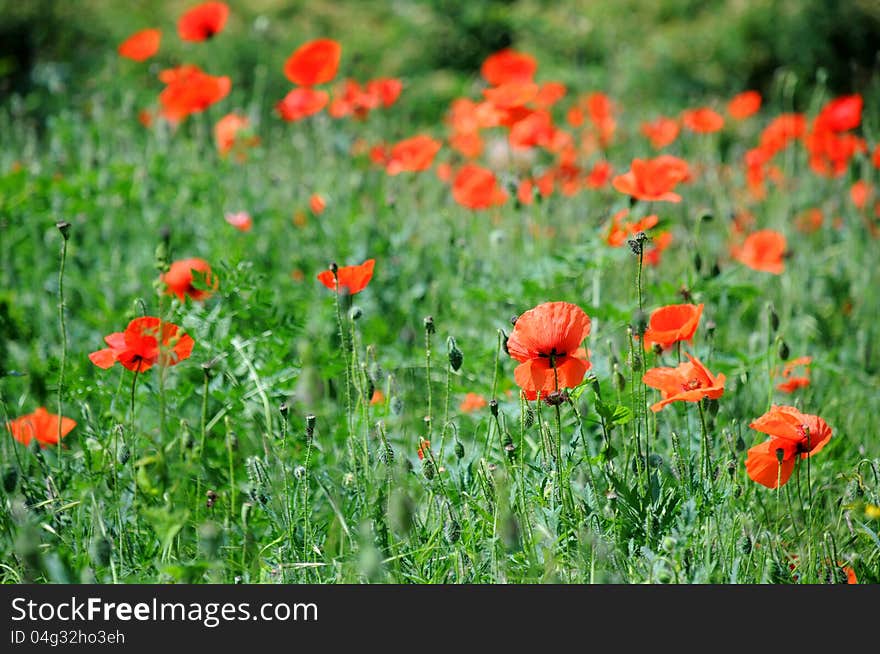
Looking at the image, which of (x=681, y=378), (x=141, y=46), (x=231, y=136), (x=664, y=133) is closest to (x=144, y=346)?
(x=681, y=378)

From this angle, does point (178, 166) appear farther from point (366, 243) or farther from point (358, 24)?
point (358, 24)

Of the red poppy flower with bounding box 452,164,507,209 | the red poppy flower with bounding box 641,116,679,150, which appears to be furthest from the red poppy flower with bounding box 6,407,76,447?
the red poppy flower with bounding box 641,116,679,150

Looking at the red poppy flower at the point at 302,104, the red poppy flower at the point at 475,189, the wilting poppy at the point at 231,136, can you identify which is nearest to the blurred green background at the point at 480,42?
the wilting poppy at the point at 231,136

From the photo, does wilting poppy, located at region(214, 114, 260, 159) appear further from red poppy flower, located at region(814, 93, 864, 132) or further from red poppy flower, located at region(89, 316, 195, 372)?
red poppy flower, located at region(814, 93, 864, 132)

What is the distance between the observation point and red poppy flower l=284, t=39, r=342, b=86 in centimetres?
328

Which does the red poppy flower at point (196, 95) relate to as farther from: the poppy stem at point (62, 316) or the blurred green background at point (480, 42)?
the blurred green background at point (480, 42)

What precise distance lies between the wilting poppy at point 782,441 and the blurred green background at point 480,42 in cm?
382

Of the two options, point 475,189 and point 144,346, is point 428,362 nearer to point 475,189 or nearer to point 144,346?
point 144,346

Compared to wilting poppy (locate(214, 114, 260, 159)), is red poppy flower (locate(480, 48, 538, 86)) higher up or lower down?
higher up

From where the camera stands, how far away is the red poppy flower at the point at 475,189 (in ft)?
9.72

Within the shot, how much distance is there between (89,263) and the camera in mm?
3410

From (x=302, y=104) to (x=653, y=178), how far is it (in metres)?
1.46
